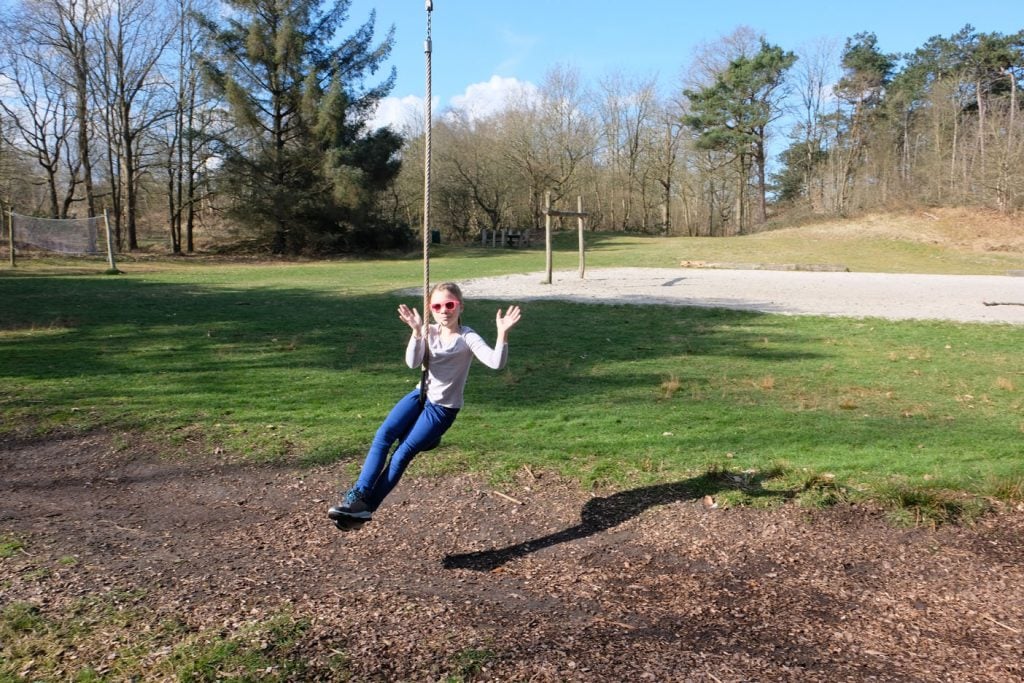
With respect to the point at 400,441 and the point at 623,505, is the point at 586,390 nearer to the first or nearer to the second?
the point at 623,505

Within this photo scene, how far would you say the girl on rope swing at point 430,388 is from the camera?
4.43m

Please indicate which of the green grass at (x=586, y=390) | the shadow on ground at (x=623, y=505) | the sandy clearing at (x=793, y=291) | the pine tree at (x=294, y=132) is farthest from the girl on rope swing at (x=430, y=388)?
the pine tree at (x=294, y=132)

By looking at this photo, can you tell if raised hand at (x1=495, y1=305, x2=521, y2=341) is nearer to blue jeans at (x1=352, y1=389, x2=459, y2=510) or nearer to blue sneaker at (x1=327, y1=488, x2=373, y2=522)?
blue jeans at (x1=352, y1=389, x2=459, y2=510)

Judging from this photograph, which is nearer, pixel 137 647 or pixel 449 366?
pixel 137 647

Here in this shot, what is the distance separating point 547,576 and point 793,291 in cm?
1839

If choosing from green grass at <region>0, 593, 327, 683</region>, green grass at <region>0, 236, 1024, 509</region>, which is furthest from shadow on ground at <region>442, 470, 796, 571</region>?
green grass at <region>0, 593, 327, 683</region>

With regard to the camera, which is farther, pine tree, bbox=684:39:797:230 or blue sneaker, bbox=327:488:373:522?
pine tree, bbox=684:39:797:230

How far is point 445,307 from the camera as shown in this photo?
181 inches

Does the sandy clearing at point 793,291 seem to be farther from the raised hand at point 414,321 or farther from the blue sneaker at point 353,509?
the blue sneaker at point 353,509

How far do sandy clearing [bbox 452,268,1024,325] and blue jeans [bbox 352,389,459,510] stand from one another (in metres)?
13.0

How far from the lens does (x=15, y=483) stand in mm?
5441

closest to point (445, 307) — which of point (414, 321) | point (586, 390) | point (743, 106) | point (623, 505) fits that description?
point (414, 321)

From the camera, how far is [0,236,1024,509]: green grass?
5.99 meters

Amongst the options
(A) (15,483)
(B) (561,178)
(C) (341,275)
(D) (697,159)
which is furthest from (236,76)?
(A) (15,483)
